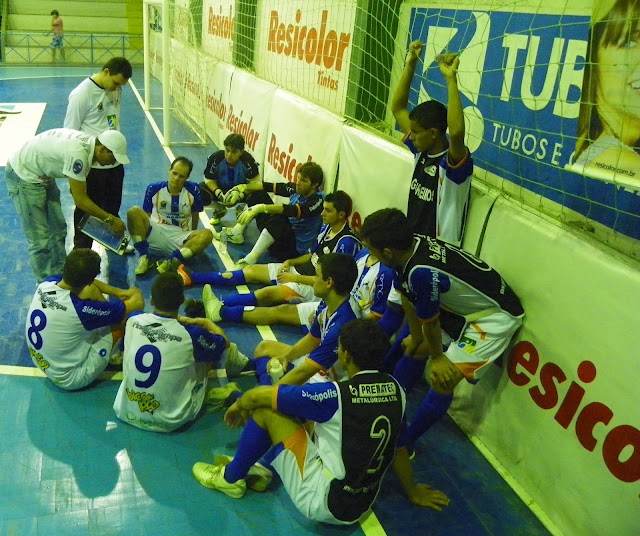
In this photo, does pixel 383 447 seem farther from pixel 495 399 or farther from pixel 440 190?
pixel 440 190

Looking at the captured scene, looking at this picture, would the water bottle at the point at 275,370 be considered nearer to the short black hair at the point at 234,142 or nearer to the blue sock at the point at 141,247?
the blue sock at the point at 141,247

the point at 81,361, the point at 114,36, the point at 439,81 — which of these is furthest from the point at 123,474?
the point at 114,36

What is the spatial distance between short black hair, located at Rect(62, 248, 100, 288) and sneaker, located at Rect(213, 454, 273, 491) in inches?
57.7

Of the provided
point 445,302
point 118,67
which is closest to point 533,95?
point 445,302

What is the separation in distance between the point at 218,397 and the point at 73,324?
3.56 ft

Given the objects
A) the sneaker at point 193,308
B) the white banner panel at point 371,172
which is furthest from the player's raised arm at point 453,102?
the sneaker at point 193,308

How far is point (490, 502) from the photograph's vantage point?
3584 millimetres

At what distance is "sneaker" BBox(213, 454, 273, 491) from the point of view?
3441mm

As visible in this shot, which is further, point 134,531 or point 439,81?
point 439,81

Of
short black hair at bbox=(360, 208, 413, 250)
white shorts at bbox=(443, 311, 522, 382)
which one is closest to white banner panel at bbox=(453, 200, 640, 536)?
white shorts at bbox=(443, 311, 522, 382)

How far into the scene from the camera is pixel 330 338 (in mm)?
3734

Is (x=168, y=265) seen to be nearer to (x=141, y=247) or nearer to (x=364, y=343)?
(x=141, y=247)

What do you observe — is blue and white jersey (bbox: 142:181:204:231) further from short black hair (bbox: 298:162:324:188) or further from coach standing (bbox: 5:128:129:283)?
short black hair (bbox: 298:162:324:188)

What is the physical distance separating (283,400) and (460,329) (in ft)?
4.33
